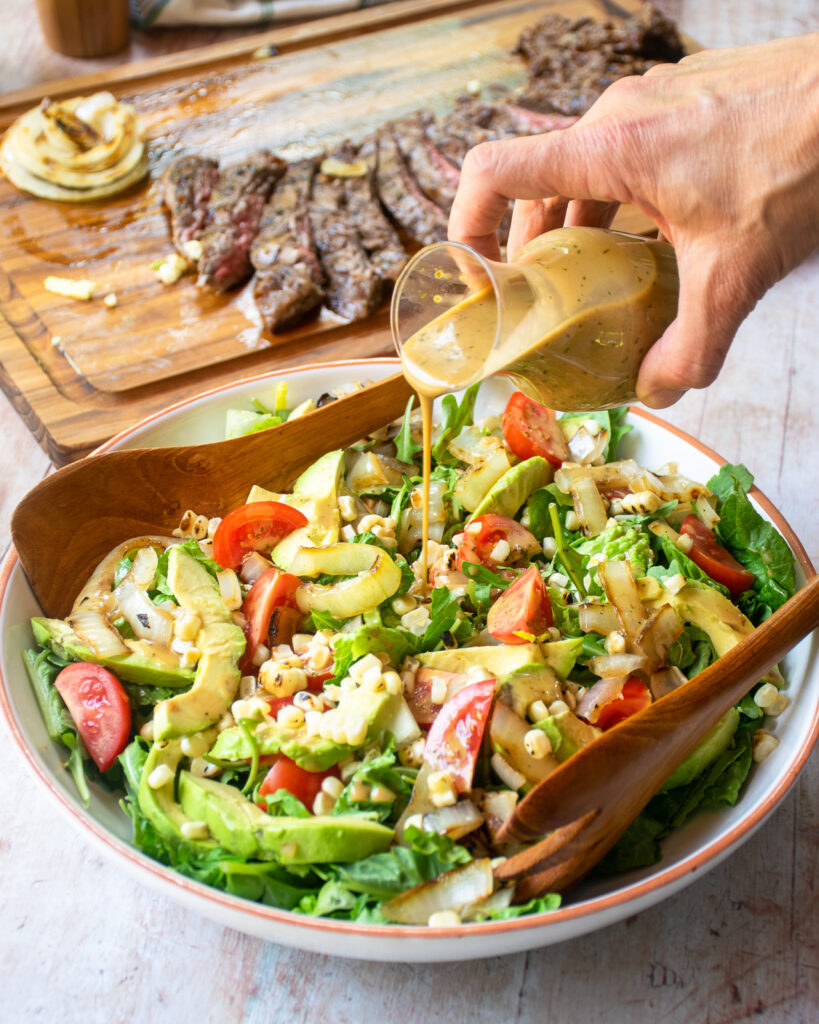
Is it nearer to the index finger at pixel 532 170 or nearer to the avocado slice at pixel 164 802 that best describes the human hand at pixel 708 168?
the index finger at pixel 532 170

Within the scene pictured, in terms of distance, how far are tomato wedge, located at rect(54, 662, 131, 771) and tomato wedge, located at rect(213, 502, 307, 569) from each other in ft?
1.63

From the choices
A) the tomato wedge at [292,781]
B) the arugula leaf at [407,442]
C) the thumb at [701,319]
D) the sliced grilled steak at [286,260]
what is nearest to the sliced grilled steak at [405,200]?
the sliced grilled steak at [286,260]

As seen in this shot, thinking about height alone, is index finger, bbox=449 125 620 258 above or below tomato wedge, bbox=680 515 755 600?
above

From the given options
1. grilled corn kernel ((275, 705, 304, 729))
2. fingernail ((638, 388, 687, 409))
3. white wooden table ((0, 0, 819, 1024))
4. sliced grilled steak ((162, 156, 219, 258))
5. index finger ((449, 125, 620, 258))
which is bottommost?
white wooden table ((0, 0, 819, 1024))

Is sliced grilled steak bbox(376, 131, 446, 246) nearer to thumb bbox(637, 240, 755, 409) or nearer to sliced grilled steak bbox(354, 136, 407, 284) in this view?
sliced grilled steak bbox(354, 136, 407, 284)

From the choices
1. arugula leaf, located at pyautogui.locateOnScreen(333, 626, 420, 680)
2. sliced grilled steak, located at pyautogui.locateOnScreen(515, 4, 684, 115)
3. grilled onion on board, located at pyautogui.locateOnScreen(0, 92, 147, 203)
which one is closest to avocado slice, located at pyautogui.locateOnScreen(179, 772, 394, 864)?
arugula leaf, located at pyautogui.locateOnScreen(333, 626, 420, 680)

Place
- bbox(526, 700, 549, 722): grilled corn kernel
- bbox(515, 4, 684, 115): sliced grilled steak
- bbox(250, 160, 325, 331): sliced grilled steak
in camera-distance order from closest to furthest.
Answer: bbox(526, 700, 549, 722): grilled corn kernel
bbox(250, 160, 325, 331): sliced grilled steak
bbox(515, 4, 684, 115): sliced grilled steak

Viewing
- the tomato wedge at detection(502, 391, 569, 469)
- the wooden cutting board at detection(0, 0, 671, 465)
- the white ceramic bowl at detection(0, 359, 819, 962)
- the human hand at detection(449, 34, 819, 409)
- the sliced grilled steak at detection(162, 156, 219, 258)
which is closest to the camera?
the white ceramic bowl at detection(0, 359, 819, 962)

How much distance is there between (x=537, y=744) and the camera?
2154 millimetres

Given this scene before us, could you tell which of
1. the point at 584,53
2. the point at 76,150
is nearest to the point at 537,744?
the point at 76,150

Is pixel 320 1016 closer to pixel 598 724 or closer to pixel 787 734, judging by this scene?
pixel 598 724

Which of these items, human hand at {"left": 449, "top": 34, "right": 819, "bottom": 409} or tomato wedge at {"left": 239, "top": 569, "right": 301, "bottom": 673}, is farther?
tomato wedge at {"left": 239, "top": 569, "right": 301, "bottom": 673}

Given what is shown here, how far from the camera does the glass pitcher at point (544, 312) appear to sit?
7.43ft

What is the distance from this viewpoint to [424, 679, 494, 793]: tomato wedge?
2.14m
